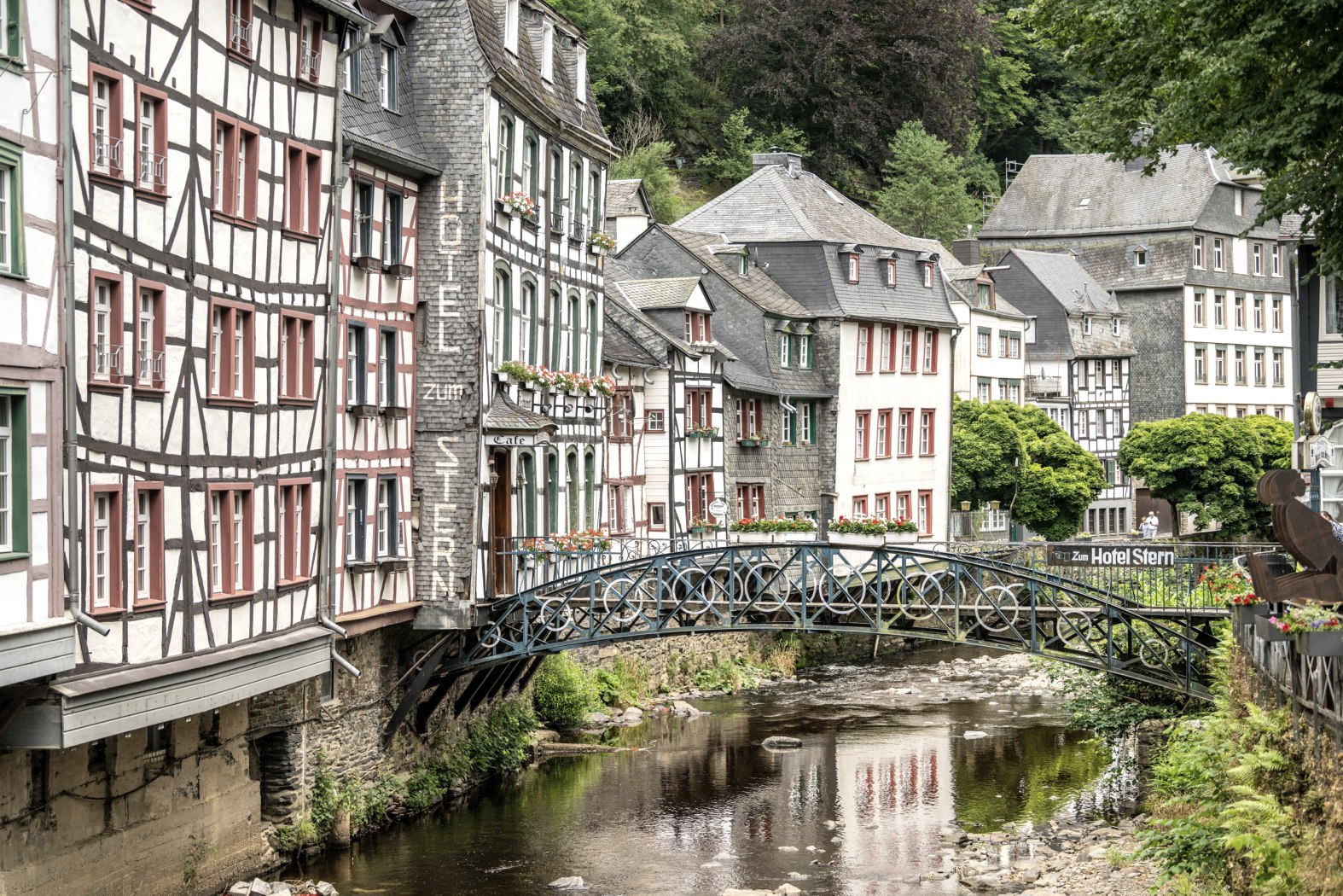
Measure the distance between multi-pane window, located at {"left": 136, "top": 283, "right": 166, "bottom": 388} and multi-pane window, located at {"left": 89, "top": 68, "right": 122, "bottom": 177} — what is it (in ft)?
4.82

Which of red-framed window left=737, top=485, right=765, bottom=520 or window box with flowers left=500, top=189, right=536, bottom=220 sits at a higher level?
window box with flowers left=500, top=189, right=536, bottom=220

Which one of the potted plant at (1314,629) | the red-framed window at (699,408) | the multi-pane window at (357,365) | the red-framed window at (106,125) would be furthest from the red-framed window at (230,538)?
the red-framed window at (699,408)

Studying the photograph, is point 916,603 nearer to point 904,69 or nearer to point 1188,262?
point 904,69

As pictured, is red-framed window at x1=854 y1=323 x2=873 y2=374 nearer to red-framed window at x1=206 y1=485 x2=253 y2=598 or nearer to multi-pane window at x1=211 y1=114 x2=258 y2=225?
multi-pane window at x1=211 y1=114 x2=258 y2=225

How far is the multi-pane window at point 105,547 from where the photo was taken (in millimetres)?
19031

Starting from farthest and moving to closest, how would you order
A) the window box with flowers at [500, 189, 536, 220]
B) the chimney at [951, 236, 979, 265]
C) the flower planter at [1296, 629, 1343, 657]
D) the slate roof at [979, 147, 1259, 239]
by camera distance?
the slate roof at [979, 147, 1259, 239]
the chimney at [951, 236, 979, 265]
the window box with flowers at [500, 189, 536, 220]
the flower planter at [1296, 629, 1343, 657]

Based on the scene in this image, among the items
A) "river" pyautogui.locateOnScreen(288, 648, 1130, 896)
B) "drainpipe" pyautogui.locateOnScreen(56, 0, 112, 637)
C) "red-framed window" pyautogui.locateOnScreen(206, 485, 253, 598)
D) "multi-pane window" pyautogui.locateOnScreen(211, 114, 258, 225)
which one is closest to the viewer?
"drainpipe" pyautogui.locateOnScreen(56, 0, 112, 637)

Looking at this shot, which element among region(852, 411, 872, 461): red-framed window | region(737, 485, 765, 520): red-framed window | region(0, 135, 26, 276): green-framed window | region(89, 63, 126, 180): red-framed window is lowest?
region(737, 485, 765, 520): red-framed window

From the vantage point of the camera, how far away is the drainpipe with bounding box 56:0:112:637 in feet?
59.1

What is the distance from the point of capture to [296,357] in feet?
80.3

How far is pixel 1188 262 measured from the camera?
8188 centimetres

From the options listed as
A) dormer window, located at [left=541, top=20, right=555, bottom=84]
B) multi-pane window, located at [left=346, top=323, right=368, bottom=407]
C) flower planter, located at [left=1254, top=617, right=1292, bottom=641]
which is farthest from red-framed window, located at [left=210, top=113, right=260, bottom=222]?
flower planter, located at [left=1254, top=617, right=1292, bottom=641]

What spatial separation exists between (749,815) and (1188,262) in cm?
5769

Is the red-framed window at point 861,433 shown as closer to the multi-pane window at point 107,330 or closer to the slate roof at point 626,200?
the slate roof at point 626,200
